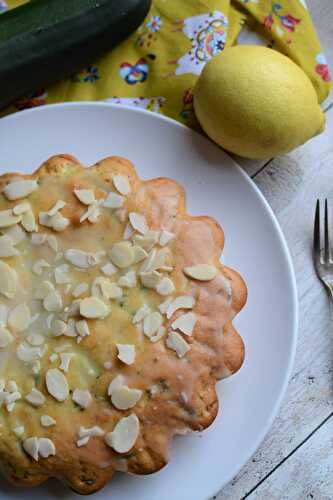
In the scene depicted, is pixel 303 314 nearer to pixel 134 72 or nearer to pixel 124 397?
pixel 124 397

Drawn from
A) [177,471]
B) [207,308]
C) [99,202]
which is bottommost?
[177,471]

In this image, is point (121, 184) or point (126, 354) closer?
point (126, 354)

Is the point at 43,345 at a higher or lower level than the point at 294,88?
lower

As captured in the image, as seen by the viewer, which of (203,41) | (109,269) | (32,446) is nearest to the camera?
(32,446)

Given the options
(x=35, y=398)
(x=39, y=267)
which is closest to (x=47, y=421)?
(x=35, y=398)

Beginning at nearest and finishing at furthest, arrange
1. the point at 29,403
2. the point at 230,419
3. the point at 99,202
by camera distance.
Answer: the point at 29,403
the point at 99,202
the point at 230,419

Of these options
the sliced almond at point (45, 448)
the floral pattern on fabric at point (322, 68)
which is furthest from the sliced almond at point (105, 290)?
the floral pattern on fabric at point (322, 68)

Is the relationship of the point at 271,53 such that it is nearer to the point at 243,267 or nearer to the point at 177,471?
the point at 243,267

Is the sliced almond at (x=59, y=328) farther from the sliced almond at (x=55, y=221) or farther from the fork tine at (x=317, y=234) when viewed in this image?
the fork tine at (x=317, y=234)

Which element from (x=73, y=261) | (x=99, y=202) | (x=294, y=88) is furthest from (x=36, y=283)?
(x=294, y=88)
